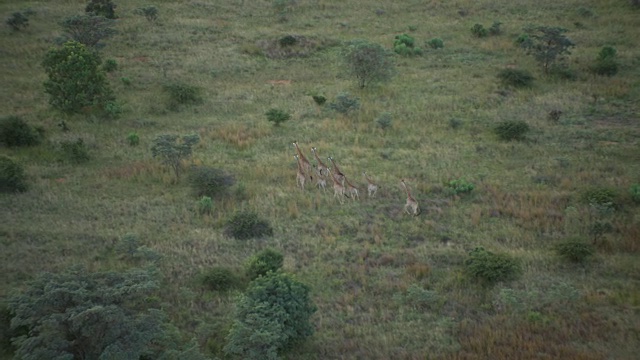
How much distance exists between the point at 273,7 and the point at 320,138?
85.7ft

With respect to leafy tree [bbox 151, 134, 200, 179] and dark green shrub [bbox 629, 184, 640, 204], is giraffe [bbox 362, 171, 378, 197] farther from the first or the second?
dark green shrub [bbox 629, 184, 640, 204]

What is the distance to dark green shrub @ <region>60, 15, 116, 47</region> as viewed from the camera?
34.7 meters

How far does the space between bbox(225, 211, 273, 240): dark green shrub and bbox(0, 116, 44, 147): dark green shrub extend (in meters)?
12.5

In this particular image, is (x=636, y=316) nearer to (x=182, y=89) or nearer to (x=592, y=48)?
(x=182, y=89)

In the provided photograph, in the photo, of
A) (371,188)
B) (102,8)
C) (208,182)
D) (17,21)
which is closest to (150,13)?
(102,8)

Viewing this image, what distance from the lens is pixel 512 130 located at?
2603 cm

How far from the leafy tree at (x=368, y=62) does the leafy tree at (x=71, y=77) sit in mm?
14359

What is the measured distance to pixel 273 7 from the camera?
49.0 metres

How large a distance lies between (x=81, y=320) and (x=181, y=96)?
2173 cm

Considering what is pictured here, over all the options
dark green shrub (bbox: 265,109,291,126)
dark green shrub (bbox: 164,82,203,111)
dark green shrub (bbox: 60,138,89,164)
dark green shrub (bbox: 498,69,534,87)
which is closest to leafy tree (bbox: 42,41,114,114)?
dark green shrub (bbox: 164,82,203,111)

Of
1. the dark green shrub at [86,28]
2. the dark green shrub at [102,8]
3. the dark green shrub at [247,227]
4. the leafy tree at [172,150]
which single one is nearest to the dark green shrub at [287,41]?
the dark green shrub at [86,28]

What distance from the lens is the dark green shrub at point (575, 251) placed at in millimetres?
16047

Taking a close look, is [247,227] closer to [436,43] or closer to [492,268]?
[492,268]

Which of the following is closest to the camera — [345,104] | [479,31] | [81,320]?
[81,320]
